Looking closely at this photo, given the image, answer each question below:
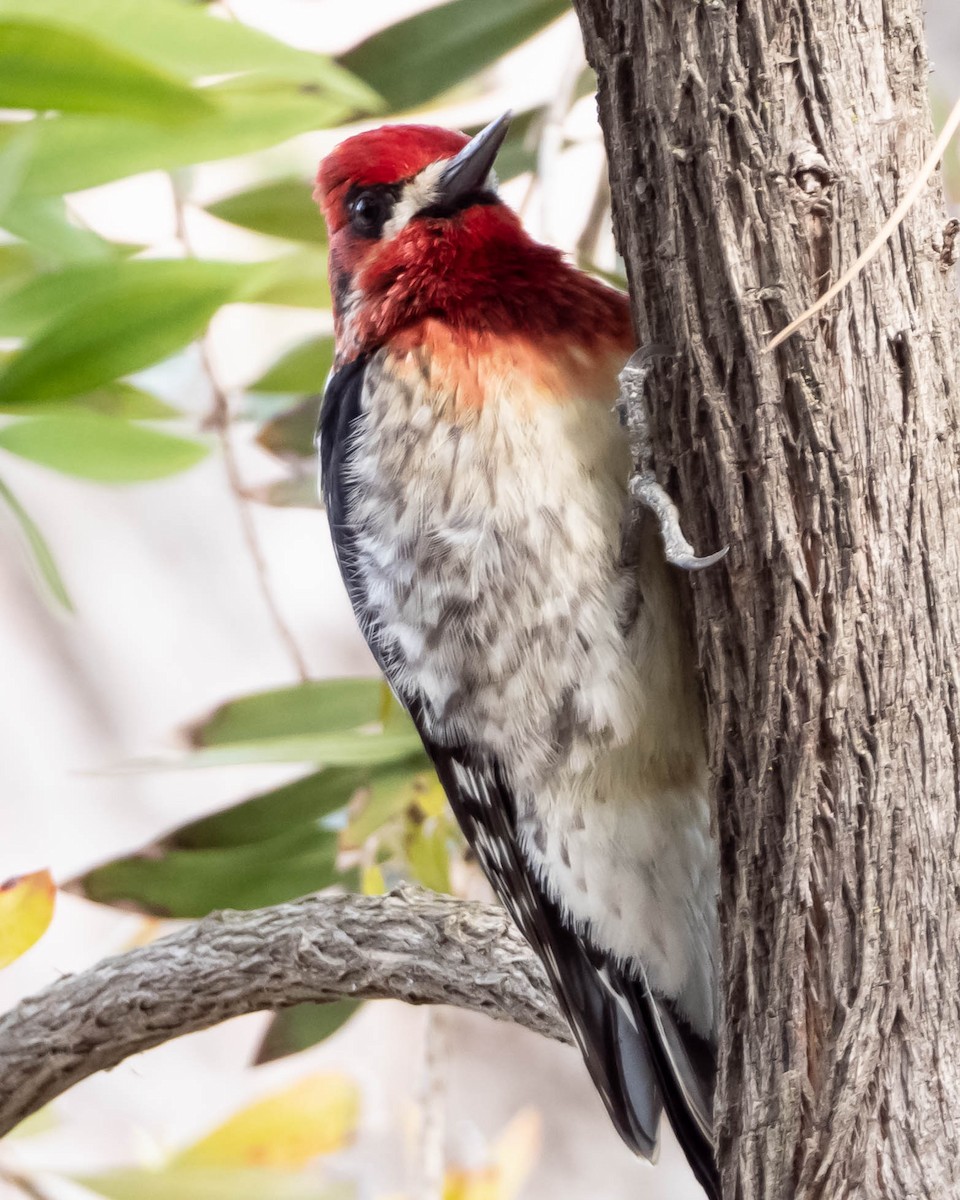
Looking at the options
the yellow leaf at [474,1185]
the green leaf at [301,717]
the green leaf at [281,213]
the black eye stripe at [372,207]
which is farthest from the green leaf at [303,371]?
the yellow leaf at [474,1185]

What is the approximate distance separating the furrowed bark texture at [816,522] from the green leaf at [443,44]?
2.61ft

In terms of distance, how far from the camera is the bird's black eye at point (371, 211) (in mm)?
1139

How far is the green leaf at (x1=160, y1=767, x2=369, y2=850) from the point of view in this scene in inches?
59.4

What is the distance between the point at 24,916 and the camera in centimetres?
134

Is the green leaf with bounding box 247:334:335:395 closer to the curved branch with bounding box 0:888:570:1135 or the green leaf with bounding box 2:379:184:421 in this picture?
the green leaf with bounding box 2:379:184:421

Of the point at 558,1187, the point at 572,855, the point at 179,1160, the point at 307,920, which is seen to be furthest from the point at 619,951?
the point at 558,1187

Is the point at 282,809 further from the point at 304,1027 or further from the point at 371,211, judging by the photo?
the point at 371,211

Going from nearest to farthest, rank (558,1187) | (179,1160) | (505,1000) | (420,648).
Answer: (420,648), (505,1000), (179,1160), (558,1187)

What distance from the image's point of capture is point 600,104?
0.75m

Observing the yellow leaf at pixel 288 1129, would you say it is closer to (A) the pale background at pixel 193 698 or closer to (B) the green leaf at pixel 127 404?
(A) the pale background at pixel 193 698

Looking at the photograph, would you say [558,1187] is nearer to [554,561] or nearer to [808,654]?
[554,561]

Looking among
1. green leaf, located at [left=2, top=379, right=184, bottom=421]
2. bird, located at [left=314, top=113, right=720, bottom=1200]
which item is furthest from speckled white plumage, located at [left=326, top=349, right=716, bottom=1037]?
green leaf, located at [left=2, top=379, right=184, bottom=421]

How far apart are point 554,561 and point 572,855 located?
0.30 metres

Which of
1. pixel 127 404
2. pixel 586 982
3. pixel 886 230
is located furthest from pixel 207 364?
pixel 886 230
